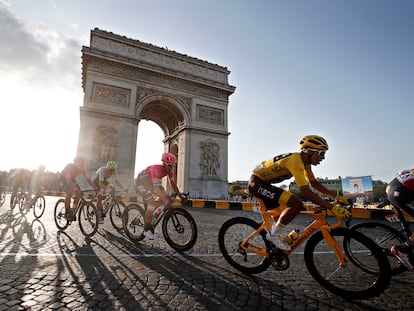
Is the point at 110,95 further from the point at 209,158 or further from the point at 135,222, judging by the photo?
the point at 135,222

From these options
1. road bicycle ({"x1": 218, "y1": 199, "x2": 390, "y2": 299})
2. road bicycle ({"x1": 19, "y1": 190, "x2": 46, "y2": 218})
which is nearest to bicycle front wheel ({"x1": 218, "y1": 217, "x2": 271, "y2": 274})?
road bicycle ({"x1": 218, "y1": 199, "x2": 390, "y2": 299})

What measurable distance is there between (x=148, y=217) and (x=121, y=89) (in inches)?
754

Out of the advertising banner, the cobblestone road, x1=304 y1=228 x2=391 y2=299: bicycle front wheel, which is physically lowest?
the cobblestone road

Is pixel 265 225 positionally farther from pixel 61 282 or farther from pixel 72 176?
pixel 72 176

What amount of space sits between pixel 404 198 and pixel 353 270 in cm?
107

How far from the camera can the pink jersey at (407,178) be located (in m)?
3.01

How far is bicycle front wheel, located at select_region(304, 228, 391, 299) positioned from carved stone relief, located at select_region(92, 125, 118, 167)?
62.4 ft

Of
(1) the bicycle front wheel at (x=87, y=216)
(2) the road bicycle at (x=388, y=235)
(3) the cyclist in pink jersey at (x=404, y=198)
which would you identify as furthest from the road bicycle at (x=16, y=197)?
(3) the cyclist in pink jersey at (x=404, y=198)

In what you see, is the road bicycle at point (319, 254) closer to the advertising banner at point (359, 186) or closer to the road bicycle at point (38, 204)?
the road bicycle at point (38, 204)

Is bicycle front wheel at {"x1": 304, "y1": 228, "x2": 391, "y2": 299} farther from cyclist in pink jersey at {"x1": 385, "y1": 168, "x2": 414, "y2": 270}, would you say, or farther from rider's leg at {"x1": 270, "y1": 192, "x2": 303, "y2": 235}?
Result: cyclist in pink jersey at {"x1": 385, "y1": 168, "x2": 414, "y2": 270}

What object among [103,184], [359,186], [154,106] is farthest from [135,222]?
[359,186]

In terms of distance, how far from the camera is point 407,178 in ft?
10.1

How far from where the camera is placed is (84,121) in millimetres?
19312

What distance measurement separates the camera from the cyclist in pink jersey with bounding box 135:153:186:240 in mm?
4336
